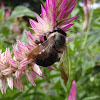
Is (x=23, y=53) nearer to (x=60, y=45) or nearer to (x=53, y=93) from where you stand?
(x=60, y=45)

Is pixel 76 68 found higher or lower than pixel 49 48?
lower

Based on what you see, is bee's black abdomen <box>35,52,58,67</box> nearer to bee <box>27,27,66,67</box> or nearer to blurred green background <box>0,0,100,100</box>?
bee <box>27,27,66,67</box>

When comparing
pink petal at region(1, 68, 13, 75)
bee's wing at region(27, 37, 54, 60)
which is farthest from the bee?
pink petal at region(1, 68, 13, 75)

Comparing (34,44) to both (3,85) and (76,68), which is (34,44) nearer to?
(3,85)

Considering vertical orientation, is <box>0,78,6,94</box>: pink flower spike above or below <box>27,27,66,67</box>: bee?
below

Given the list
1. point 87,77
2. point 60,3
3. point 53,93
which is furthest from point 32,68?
point 53,93

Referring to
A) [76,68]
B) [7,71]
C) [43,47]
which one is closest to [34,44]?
[43,47]

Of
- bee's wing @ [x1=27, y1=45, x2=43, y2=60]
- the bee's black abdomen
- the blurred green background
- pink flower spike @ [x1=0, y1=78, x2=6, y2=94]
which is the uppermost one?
bee's wing @ [x1=27, y1=45, x2=43, y2=60]
